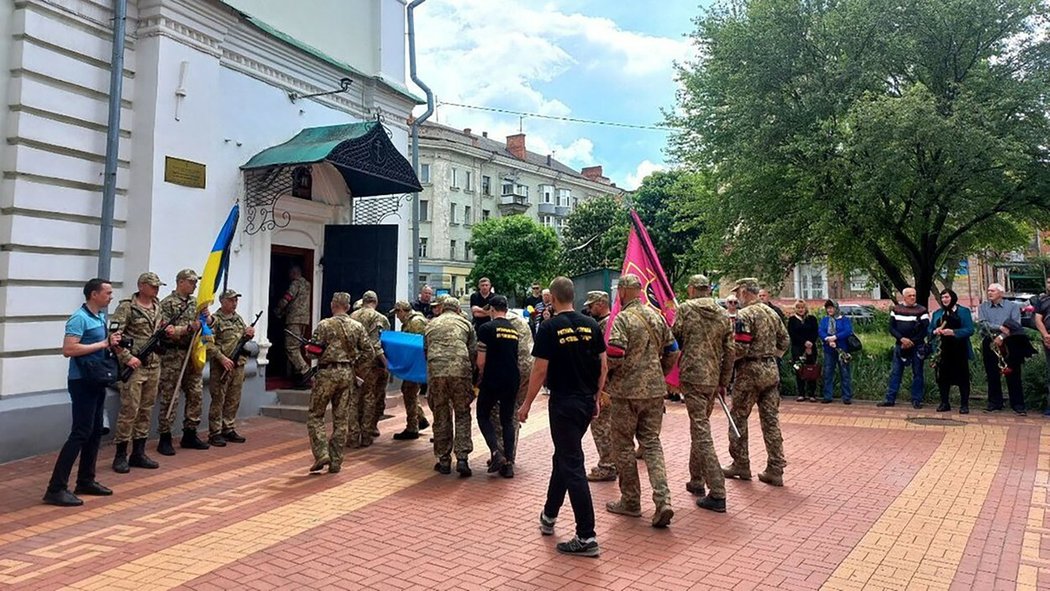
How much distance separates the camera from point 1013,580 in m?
4.42

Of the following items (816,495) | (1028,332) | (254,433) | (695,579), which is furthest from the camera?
(1028,332)

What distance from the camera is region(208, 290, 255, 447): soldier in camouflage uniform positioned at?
8.50 m

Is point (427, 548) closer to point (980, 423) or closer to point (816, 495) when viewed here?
point (816, 495)

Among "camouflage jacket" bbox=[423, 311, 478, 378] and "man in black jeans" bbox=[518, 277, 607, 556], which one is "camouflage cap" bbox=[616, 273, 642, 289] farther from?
"camouflage jacket" bbox=[423, 311, 478, 378]

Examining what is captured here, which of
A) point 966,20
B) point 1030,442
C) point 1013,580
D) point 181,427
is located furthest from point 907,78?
point 181,427

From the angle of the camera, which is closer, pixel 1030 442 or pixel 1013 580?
pixel 1013 580

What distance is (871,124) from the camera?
12656 mm

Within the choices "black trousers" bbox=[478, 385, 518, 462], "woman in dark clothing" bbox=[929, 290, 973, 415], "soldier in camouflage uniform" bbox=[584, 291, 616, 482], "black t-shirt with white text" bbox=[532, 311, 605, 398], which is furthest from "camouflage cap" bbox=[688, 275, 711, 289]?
"woman in dark clothing" bbox=[929, 290, 973, 415]

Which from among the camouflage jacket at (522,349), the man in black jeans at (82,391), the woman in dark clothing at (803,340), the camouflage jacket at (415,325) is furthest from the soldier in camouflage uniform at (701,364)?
the woman in dark clothing at (803,340)

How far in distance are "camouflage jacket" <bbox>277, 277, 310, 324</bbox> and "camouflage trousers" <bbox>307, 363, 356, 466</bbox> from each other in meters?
4.49

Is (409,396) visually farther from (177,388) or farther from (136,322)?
(136,322)

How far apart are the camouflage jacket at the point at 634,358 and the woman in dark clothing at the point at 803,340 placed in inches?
303

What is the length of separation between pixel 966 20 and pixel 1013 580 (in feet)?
Result: 42.9

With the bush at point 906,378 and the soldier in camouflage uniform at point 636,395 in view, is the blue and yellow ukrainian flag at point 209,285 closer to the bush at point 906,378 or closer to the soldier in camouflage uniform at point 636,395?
the soldier in camouflage uniform at point 636,395
